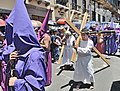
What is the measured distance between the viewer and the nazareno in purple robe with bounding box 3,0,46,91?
291 cm

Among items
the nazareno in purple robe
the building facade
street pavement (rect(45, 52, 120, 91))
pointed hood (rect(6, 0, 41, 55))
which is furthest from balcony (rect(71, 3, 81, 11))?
the nazareno in purple robe

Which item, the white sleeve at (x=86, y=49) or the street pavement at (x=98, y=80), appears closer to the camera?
the white sleeve at (x=86, y=49)

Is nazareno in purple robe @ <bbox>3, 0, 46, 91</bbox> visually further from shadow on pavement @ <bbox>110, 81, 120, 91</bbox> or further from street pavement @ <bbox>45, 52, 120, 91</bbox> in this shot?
shadow on pavement @ <bbox>110, 81, 120, 91</bbox>

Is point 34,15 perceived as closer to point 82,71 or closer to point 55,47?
point 55,47

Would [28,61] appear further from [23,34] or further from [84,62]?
[84,62]

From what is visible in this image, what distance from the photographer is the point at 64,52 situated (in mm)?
11172

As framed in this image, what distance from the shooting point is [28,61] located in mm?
2922

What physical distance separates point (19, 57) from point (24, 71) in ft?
0.53

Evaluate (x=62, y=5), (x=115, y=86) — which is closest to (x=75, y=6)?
(x=62, y=5)

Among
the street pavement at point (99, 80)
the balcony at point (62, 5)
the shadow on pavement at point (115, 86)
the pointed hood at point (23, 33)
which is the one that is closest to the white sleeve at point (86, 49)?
the street pavement at point (99, 80)

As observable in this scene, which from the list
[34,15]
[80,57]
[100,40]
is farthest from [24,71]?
[34,15]

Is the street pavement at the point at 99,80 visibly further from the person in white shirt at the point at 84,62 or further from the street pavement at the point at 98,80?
the person in white shirt at the point at 84,62

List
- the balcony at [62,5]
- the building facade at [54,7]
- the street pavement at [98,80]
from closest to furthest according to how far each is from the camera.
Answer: the street pavement at [98,80] → the building facade at [54,7] → the balcony at [62,5]

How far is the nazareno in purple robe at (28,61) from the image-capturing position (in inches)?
114
